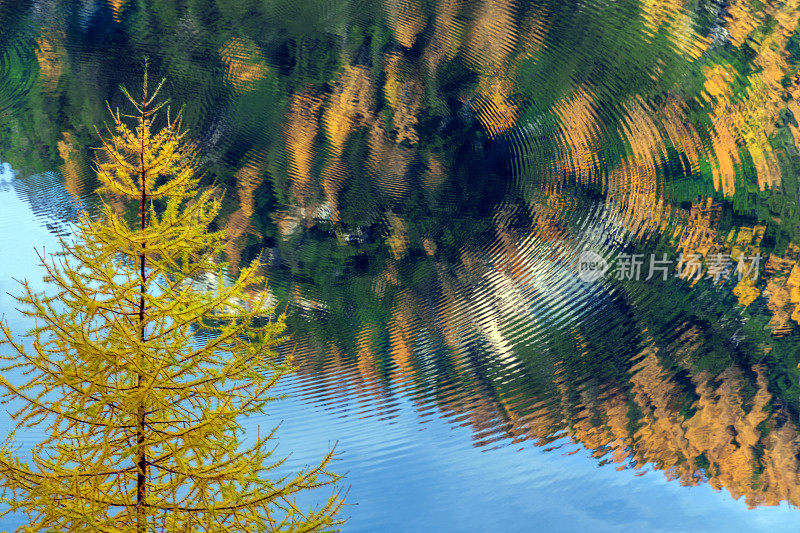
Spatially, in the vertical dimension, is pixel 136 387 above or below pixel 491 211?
below

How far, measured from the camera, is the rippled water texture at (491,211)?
33.3 feet

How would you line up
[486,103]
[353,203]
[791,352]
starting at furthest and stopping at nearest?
[353,203] → [486,103] → [791,352]

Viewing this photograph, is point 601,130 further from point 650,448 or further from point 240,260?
point 240,260

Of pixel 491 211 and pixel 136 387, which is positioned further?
pixel 491 211

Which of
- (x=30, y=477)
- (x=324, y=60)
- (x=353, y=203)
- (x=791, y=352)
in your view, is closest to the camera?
(x=30, y=477)

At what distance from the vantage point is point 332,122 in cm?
1519

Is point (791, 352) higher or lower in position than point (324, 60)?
lower

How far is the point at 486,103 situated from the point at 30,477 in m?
11.3

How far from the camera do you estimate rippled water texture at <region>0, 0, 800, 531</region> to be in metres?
10.1

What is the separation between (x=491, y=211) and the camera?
537 inches

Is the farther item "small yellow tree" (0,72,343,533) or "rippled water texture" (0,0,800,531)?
"rippled water texture" (0,0,800,531)

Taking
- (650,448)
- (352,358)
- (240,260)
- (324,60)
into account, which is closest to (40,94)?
(240,260)

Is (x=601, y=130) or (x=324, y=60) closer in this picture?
(x=601, y=130)

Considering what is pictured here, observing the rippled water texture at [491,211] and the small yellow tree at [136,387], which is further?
→ the rippled water texture at [491,211]
